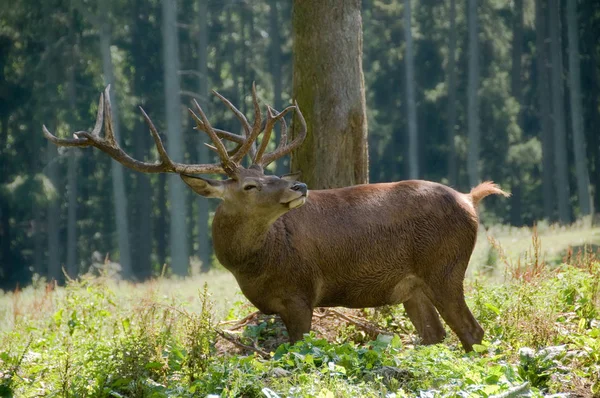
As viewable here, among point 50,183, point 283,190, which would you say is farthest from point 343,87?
point 50,183

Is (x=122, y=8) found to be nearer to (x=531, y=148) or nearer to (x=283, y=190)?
(x=531, y=148)

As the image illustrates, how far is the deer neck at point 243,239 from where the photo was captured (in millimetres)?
7762

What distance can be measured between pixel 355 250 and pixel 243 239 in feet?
3.27

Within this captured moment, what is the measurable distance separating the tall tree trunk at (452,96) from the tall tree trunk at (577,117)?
6.65 meters

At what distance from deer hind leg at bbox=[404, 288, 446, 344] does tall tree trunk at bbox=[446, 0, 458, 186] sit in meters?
35.1

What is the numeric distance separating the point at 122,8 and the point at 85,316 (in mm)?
27241

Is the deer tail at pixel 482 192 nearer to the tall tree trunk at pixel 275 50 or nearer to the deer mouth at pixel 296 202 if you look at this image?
the deer mouth at pixel 296 202

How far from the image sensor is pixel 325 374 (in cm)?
592

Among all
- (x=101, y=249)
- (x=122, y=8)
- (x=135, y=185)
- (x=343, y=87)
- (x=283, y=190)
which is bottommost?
(x=101, y=249)

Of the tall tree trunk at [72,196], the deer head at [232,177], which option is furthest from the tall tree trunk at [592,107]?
the deer head at [232,177]

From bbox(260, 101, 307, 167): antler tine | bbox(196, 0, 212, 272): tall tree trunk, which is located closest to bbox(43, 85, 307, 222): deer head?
bbox(260, 101, 307, 167): antler tine

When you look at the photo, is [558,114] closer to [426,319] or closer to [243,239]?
[426,319]

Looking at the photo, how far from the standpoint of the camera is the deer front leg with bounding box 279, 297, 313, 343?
301 inches

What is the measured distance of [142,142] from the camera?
39.8 metres
